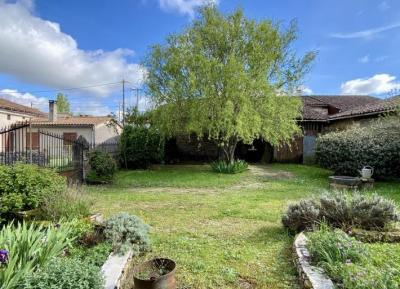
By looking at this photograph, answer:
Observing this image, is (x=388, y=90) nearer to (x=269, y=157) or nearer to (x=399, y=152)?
(x=399, y=152)

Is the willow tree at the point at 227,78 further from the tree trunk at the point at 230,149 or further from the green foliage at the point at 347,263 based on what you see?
the green foliage at the point at 347,263

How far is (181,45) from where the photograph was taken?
44.5 feet


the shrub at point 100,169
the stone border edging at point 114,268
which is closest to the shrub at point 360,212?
the stone border edging at point 114,268

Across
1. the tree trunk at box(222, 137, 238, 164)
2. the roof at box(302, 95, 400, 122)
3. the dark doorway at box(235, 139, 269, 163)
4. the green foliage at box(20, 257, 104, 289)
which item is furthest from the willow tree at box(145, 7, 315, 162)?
the green foliage at box(20, 257, 104, 289)

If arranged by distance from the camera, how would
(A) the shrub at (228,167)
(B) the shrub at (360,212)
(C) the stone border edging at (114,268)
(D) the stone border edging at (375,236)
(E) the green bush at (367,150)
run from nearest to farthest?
(C) the stone border edging at (114,268)
(D) the stone border edging at (375,236)
(B) the shrub at (360,212)
(E) the green bush at (367,150)
(A) the shrub at (228,167)

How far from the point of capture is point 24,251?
9.68ft

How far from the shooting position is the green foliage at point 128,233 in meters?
4.13

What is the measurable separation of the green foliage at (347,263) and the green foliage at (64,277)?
7.50ft

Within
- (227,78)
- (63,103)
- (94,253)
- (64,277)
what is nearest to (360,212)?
(94,253)

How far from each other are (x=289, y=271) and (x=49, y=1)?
9.68 metres

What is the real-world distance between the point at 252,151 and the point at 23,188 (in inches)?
616

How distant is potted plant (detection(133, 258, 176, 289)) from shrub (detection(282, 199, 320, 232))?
2.48 m

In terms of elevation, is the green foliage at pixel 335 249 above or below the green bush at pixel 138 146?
below

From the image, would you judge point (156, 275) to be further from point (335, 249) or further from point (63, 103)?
point (63, 103)
